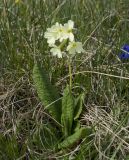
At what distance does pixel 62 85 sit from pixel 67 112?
23 centimetres

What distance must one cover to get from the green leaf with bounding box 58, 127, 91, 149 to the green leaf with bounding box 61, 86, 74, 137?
0.05m

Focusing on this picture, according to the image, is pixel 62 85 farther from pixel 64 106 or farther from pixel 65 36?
pixel 65 36

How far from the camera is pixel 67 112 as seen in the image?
1.57m

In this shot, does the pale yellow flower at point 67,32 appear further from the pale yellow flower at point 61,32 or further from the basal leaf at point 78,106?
the basal leaf at point 78,106

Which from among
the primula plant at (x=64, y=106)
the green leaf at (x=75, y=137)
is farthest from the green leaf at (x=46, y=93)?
the green leaf at (x=75, y=137)

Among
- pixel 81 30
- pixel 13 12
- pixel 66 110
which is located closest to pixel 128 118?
pixel 66 110

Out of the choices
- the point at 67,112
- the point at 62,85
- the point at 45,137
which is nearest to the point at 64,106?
the point at 67,112

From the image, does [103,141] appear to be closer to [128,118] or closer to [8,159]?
[128,118]

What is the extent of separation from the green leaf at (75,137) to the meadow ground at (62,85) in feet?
0.07

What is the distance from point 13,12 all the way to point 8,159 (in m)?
1.11

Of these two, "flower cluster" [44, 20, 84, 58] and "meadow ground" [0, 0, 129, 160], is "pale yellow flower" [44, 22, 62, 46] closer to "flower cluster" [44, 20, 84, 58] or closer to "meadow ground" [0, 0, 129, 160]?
"flower cluster" [44, 20, 84, 58]

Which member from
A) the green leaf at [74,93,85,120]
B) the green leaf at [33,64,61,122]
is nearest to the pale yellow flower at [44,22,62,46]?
the green leaf at [33,64,61,122]

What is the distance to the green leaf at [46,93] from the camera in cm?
156

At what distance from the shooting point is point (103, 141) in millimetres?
1506
